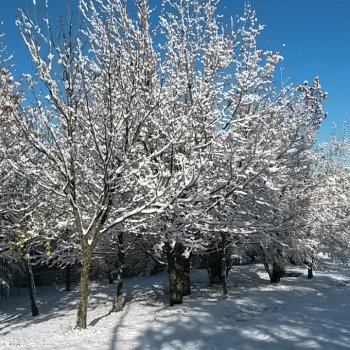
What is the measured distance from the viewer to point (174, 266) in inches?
516

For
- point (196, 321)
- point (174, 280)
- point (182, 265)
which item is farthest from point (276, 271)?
point (196, 321)

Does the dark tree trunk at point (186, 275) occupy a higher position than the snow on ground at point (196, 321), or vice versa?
the dark tree trunk at point (186, 275)

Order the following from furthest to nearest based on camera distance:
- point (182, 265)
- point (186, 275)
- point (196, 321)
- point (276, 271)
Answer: point (276, 271)
point (186, 275)
point (182, 265)
point (196, 321)

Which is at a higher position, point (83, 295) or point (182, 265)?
point (182, 265)

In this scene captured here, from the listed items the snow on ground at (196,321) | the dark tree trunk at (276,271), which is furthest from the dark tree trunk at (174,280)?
the dark tree trunk at (276,271)

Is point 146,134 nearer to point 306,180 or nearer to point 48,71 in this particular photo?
point 48,71

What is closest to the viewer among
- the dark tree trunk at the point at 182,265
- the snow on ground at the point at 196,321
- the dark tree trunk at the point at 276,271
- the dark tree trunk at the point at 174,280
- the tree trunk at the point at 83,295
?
the snow on ground at the point at 196,321

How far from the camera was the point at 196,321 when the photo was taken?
9797mm

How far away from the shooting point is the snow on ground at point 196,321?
7.69 m

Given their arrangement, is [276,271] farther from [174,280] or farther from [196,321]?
[196,321]

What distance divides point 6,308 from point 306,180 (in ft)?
51.5

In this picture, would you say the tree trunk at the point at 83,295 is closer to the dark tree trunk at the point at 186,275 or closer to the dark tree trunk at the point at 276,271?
the dark tree trunk at the point at 186,275

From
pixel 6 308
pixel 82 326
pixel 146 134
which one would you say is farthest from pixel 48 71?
pixel 6 308

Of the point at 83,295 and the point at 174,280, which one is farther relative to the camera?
the point at 174,280
